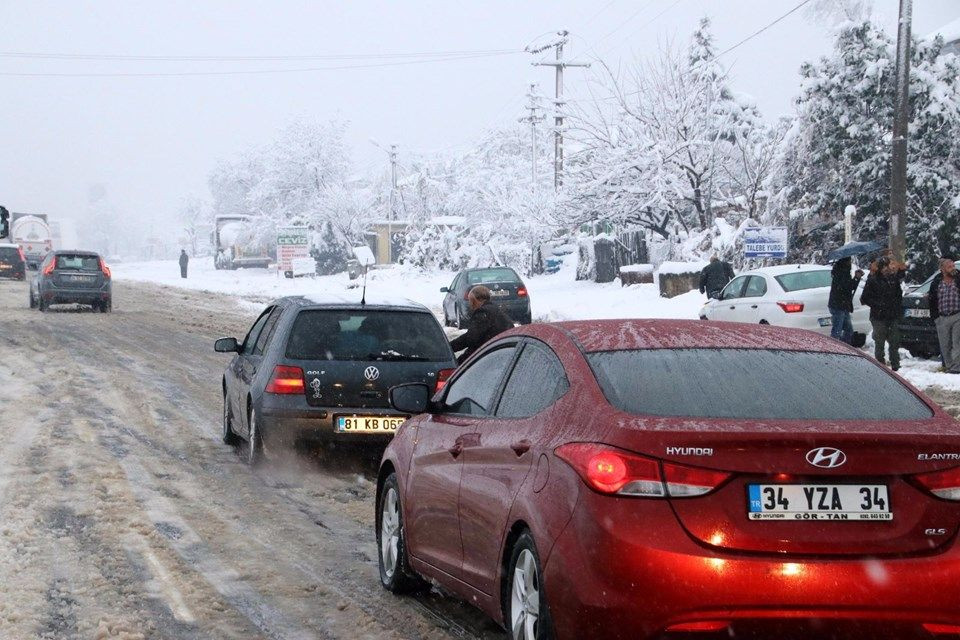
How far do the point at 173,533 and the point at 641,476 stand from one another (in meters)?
4.29

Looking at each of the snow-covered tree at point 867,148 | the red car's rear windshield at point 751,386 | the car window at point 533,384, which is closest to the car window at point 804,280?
the snow-covered tree at point 867,148

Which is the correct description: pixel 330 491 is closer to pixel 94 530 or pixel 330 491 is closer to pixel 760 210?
pixel 94 530

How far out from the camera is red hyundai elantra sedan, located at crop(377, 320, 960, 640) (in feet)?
12.9

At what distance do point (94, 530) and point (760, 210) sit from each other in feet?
104

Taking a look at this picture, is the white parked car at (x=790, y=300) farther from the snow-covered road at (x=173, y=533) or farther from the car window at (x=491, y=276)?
the snow-covered road at (x=173, y=533)

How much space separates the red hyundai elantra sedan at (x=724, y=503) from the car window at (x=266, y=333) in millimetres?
6124

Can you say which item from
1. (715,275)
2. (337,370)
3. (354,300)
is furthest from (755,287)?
(337,370)

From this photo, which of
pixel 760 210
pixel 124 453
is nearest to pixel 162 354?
pixel 124 453

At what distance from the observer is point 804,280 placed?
2119 cm

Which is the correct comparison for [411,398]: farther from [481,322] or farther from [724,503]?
[481,322]

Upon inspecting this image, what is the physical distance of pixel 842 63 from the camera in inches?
1270

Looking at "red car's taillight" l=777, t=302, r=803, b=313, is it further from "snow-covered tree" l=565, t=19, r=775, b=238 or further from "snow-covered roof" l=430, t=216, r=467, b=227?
"snow-covered roof" l=430, t=216, r=467, b=227

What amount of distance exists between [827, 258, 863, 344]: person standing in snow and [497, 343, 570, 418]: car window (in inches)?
569

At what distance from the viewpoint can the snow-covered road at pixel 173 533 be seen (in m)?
5.69
